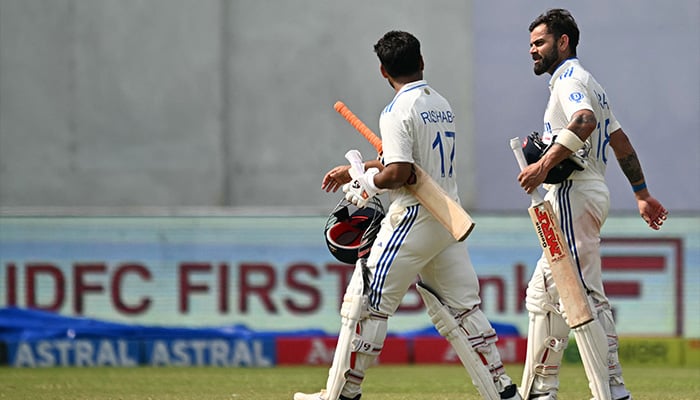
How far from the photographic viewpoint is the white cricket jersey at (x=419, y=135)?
20.7 feet

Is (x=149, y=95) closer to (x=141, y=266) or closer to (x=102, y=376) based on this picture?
(x=141, y=266)

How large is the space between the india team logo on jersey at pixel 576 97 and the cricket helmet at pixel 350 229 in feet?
3.51

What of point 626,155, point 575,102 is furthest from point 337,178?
point 626,155

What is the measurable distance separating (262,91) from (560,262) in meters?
8.18

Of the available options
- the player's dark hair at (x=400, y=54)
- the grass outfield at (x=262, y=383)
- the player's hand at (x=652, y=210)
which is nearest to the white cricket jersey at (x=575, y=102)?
the player's hand at (x=652, y=210)

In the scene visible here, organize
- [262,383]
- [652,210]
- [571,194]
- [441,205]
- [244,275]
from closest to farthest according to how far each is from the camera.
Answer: [441,205]
[571,194]
[652,210]
[262,383]
[244,275]

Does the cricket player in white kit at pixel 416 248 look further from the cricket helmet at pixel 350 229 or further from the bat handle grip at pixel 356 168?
the cricket helmet at pixel 350 229

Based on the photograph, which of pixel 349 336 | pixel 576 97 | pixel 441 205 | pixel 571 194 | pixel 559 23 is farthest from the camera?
pixel 559 23

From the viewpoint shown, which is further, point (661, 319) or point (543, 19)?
point (661, 319)

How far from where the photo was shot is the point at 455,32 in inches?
563

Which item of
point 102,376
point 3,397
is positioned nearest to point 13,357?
point 102,376

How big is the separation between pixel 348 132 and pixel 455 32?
1.55m

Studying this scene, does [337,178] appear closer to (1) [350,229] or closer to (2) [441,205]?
(1) [350,229]

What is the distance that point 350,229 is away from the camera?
6.87 metres
